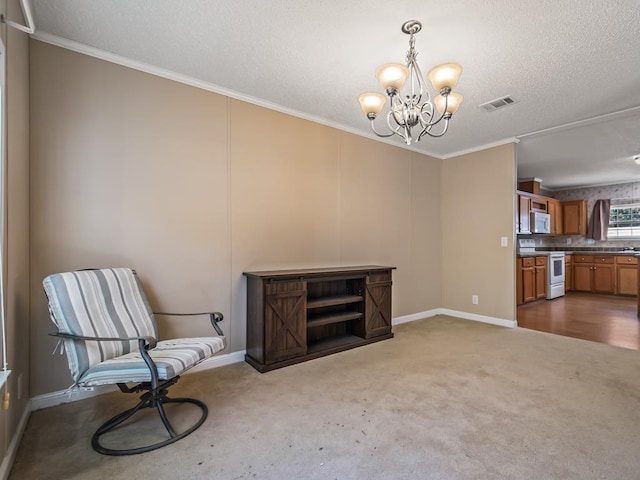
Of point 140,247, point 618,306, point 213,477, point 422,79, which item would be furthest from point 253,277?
point 618,306

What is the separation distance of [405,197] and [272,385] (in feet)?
10.2

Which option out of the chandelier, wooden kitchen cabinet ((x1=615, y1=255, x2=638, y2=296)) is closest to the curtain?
wooden kitchen cabinet ((x1=615, y1=255, x2=638, y2=296))

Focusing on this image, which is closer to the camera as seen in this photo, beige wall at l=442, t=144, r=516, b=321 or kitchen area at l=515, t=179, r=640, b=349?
beige wall at l=442, t=144, r=516, b=321

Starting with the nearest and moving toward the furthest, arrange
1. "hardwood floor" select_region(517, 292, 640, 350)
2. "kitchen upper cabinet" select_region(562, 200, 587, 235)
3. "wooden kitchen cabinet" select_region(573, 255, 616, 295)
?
"hardwood floor" select_region(517, 292, 640, 350) → "wooden kitchen cabinet" select_region(573, 255, 616, 295) → "kitchen upper cabinet" select_region(562, 200, 587, 235)

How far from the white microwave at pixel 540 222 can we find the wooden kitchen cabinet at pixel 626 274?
62.7 inches

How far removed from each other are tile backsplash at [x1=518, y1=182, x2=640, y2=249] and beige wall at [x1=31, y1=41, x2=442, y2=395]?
546 cm

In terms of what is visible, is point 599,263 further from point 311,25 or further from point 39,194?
point 39,194

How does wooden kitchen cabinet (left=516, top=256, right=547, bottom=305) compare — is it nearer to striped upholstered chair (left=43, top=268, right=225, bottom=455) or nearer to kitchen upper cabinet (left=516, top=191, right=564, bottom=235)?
kitchen upper cabinet (left=516, top=191, right=564, bottom=235)

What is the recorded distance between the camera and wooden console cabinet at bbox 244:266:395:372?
2793 mm

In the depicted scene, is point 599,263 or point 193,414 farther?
point 599,263

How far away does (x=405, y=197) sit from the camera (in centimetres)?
454

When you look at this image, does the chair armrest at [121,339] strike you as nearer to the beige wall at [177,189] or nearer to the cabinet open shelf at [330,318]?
the beige wall at [177,189]

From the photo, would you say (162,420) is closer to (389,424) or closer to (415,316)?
(389,424)

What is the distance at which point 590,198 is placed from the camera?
7.51m
